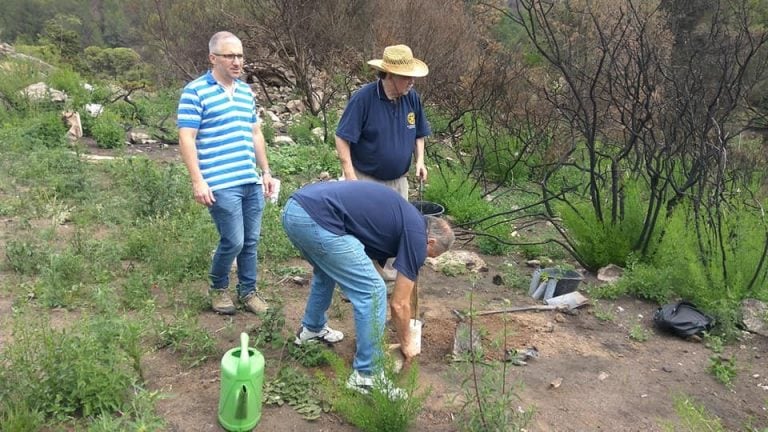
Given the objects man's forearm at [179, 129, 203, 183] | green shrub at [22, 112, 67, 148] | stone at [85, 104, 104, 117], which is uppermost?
man's forearm at [179, 129, 203, 183]

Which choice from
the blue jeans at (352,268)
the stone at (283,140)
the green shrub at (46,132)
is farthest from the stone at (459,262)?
the green shrub at (46,132)

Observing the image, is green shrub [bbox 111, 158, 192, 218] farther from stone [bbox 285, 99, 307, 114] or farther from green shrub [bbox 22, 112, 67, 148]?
stone [bbox 285, 99, 307, 114]

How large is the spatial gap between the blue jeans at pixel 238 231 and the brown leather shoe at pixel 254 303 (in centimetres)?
3

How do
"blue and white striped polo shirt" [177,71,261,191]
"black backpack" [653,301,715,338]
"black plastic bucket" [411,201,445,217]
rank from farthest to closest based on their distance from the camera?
"black plastic bucket" [411,201,445,217] → "black backpack" [653,301,715,338] → "blue and white striped polo shirt" [177,71,261,191]

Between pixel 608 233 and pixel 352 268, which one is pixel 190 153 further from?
pixel 608 233

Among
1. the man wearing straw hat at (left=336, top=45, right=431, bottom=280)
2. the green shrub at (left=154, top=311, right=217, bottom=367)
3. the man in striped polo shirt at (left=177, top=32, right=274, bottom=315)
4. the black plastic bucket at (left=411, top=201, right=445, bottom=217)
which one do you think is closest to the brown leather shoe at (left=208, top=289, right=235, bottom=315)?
the man in striped polo shirt at (left=177, top=32, right=274, bottom=315)

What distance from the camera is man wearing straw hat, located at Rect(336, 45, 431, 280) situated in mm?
3590

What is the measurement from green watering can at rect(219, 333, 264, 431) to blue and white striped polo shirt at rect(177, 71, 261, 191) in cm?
114

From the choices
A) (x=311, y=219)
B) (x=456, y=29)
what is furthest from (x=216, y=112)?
(x=456, y=29)

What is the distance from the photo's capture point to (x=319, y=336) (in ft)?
11.1

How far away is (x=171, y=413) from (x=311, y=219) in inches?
41.8

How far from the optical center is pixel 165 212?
5301mm

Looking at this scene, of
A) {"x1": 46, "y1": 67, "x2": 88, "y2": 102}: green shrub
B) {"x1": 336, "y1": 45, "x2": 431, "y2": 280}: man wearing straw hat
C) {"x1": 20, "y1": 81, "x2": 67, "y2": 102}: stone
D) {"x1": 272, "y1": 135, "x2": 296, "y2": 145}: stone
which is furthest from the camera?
{"x1": 46, "y1": 67, "x2": 88, "y2": 102}: green shrub

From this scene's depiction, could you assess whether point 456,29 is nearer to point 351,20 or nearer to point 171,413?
point 351,20
